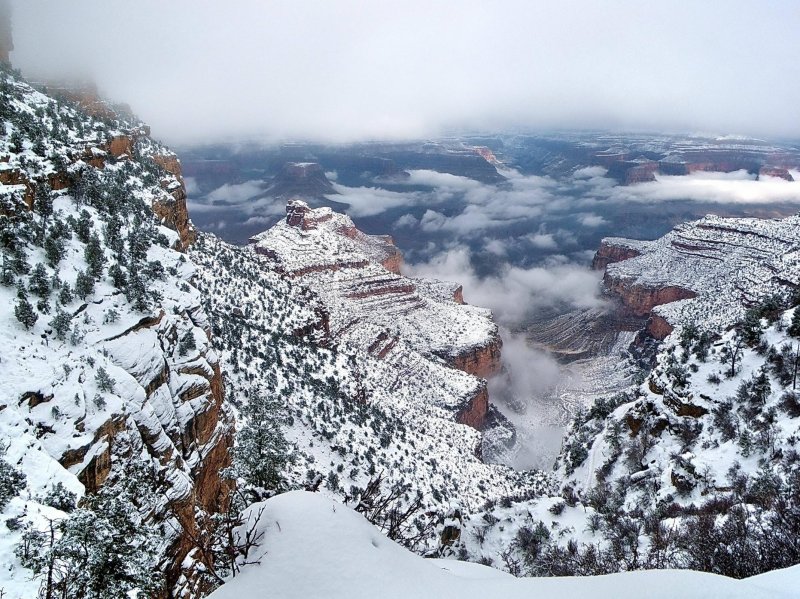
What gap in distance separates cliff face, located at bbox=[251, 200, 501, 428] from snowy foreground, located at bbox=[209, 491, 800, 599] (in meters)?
69.8

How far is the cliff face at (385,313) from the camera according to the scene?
83.2 meters

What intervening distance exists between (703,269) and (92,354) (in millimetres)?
163194

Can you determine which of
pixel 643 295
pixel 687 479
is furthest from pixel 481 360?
pixel 687 479

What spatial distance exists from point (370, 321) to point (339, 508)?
8740 centimetres

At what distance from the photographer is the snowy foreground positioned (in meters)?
6.02

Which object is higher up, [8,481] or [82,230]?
[82,230]

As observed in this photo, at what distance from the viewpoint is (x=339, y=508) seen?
Result: 301 inches

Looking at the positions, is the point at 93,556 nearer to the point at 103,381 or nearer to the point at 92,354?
the point at 103,381

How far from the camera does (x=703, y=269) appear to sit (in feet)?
452

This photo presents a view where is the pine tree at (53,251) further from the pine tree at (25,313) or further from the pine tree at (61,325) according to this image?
the pine tree at (61,325)

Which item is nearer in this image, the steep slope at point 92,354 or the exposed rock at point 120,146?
the steep slope at point 92,354

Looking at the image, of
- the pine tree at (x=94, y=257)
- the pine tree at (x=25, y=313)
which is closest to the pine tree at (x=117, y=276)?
the pine tree at (x=94, y=257)

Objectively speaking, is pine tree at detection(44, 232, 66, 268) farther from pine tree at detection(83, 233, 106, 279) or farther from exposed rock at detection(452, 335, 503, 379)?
exposed rock at detection(452, 335, 503, 379)

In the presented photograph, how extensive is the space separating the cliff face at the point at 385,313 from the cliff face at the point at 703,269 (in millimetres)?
48749
